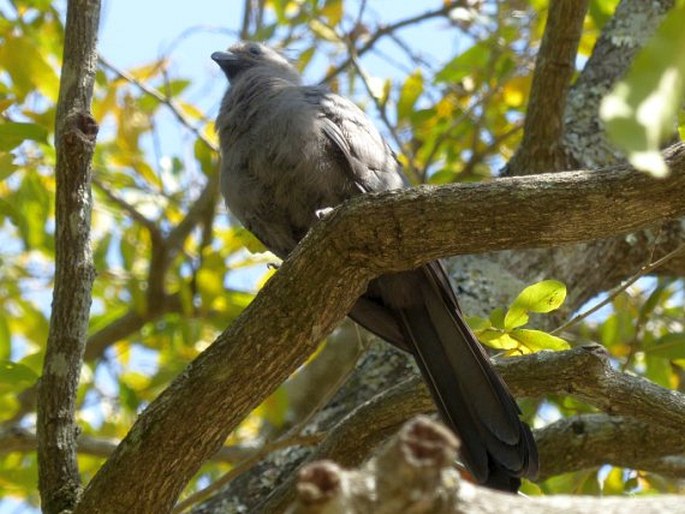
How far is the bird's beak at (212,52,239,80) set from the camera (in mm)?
5000

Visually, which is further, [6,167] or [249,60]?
[249,60]

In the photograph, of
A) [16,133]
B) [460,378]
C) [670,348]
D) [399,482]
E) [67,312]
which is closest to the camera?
[399,482]

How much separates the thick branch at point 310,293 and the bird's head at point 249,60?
2.17 meters

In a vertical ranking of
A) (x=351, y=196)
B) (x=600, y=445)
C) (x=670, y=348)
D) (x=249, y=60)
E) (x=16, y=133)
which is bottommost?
(x=600, y=445)

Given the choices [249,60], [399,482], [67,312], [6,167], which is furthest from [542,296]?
[249,60]

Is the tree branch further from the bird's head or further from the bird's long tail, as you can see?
the bird's head

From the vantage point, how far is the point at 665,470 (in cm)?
386

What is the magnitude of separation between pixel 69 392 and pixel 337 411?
4.38ft

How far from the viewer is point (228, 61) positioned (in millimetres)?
5008

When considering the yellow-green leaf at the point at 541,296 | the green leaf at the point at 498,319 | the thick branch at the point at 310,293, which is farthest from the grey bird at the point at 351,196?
the thick branch at the point at 310,293

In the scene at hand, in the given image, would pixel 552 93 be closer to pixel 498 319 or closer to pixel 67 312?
pixel 498 319

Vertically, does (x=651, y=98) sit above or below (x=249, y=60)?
below

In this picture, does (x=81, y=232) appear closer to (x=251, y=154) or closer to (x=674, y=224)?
(x=251, y=154)

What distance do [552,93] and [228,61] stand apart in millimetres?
1683
